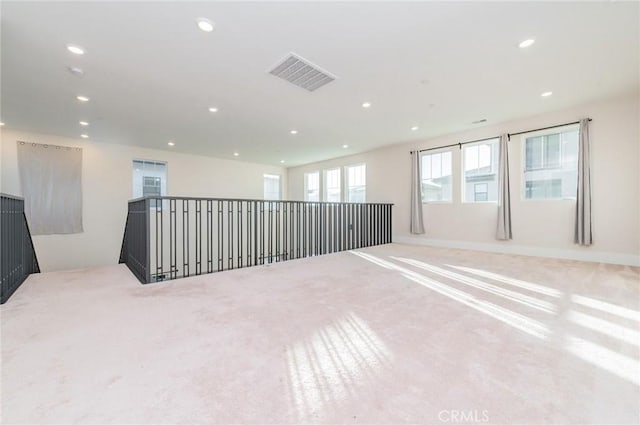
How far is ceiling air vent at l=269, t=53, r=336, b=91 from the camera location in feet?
10.2

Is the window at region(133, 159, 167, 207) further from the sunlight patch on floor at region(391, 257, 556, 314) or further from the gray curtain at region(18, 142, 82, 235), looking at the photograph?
the sunlight patch on floor at region(391, 257, 556, 314)

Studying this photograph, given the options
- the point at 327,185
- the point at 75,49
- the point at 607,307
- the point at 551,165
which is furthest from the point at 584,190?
the point at 75,49

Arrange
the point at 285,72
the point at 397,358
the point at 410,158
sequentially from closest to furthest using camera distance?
1. the point at 397,358
2. the point at 285,72
3. the point at 410,158

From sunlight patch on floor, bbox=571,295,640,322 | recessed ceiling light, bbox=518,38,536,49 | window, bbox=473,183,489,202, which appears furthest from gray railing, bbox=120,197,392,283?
sunlight patch on floor, bbox=571,295,640,322

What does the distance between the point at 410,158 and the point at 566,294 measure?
4752mm

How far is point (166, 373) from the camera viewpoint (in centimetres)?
142

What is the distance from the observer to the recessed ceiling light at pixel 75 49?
275cm

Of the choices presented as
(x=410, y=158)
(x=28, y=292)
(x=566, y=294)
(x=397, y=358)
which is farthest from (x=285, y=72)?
(x=410, y=158)

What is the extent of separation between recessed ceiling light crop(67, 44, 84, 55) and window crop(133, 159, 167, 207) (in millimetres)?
4908

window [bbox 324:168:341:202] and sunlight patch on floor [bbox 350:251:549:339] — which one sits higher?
window [bbox 324:168:341:202]

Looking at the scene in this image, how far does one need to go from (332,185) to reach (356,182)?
106 cm

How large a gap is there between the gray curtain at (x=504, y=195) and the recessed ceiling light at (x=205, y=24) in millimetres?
5573

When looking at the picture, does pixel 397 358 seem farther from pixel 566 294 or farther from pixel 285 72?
pixel 285 72

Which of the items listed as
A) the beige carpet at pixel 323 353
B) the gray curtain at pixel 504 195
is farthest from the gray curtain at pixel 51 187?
the gray curtain at pixel 504 195
